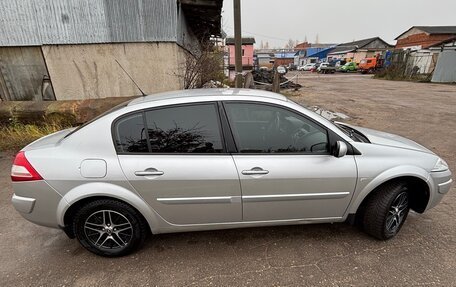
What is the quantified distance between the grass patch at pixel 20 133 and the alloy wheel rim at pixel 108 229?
4.30 metres

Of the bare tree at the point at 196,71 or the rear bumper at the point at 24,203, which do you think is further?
the bare tree at the point at 196,71

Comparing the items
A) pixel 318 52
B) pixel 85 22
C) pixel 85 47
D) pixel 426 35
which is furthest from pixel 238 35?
pixel 318 52

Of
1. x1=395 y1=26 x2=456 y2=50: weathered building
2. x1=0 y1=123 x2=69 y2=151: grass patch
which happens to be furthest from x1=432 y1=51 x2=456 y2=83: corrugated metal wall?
x1=0 y1=123 x2=69 y2=151: grass patch

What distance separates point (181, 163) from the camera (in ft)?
7.26

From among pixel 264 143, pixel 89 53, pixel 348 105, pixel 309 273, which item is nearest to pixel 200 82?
pixel 89 53

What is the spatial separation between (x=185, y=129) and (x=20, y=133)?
528 cm

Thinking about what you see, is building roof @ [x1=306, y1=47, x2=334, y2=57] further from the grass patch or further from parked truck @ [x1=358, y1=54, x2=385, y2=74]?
the grass patch

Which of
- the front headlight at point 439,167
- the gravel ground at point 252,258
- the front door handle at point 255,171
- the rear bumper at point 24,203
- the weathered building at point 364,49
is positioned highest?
the weathered building at point 364,49

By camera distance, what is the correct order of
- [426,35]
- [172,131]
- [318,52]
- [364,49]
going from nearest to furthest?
[172,131], [426,35], [364,49], [318,52]

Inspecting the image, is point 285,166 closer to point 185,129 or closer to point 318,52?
point 185,129

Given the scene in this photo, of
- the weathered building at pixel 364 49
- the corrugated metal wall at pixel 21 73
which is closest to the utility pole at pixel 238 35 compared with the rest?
the corrugated metal wall at pixel 21 73

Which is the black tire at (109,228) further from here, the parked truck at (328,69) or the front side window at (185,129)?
the parked truck at (328,69)

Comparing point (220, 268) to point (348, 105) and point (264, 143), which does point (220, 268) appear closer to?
point (264, 143)

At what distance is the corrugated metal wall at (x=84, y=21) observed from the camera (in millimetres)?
6473
